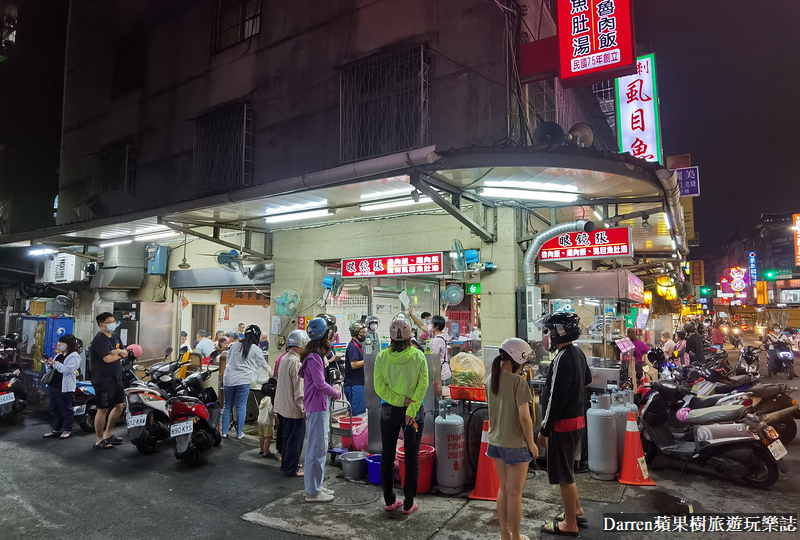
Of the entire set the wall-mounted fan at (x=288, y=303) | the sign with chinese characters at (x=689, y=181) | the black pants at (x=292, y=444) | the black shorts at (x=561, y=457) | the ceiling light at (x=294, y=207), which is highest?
the sign with chinese characters at (x=689, y=181)

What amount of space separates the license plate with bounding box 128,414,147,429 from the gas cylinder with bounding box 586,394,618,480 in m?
6.90

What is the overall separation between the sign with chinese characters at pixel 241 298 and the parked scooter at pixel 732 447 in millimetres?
12642

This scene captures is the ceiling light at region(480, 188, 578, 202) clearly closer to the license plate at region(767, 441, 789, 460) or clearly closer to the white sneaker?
the license plate at region(767, 441, 789, 460)

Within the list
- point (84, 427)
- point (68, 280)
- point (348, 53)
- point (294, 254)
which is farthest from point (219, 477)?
point (68, 280)

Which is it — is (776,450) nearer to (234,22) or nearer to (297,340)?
(297,340)

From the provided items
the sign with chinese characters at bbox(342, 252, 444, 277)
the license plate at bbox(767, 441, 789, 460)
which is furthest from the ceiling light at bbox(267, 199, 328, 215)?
→ the license plate at bbox(767, 441, 789, 460)

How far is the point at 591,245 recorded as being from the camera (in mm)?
Result: 9062

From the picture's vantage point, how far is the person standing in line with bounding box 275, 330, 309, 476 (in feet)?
20.9

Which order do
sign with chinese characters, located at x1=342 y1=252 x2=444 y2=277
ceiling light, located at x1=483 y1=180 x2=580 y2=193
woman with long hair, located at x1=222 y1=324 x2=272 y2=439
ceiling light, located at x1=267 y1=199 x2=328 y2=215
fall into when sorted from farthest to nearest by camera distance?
sign with chinese characters, located at x1=342 y1=252 x2=444 y2=277 → ceiling light, located at x1=267 y1=199 x2=328 y2=215 → woman with long hair, located at x1=222 y1=324 x2=272 y2=439 → ceiling light, located at x1=483 y1=180 x2=580 y2=193

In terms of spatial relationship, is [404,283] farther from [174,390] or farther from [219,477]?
[219,477]

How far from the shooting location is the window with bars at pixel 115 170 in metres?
15.5

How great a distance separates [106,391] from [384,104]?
7.76 meters

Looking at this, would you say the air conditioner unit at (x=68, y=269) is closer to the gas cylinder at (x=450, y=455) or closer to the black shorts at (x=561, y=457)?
the gas cylinder at (x=450, y=455)

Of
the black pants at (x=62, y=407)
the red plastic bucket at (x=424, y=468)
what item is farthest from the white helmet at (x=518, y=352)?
the black pants at (x=62, y=407)
